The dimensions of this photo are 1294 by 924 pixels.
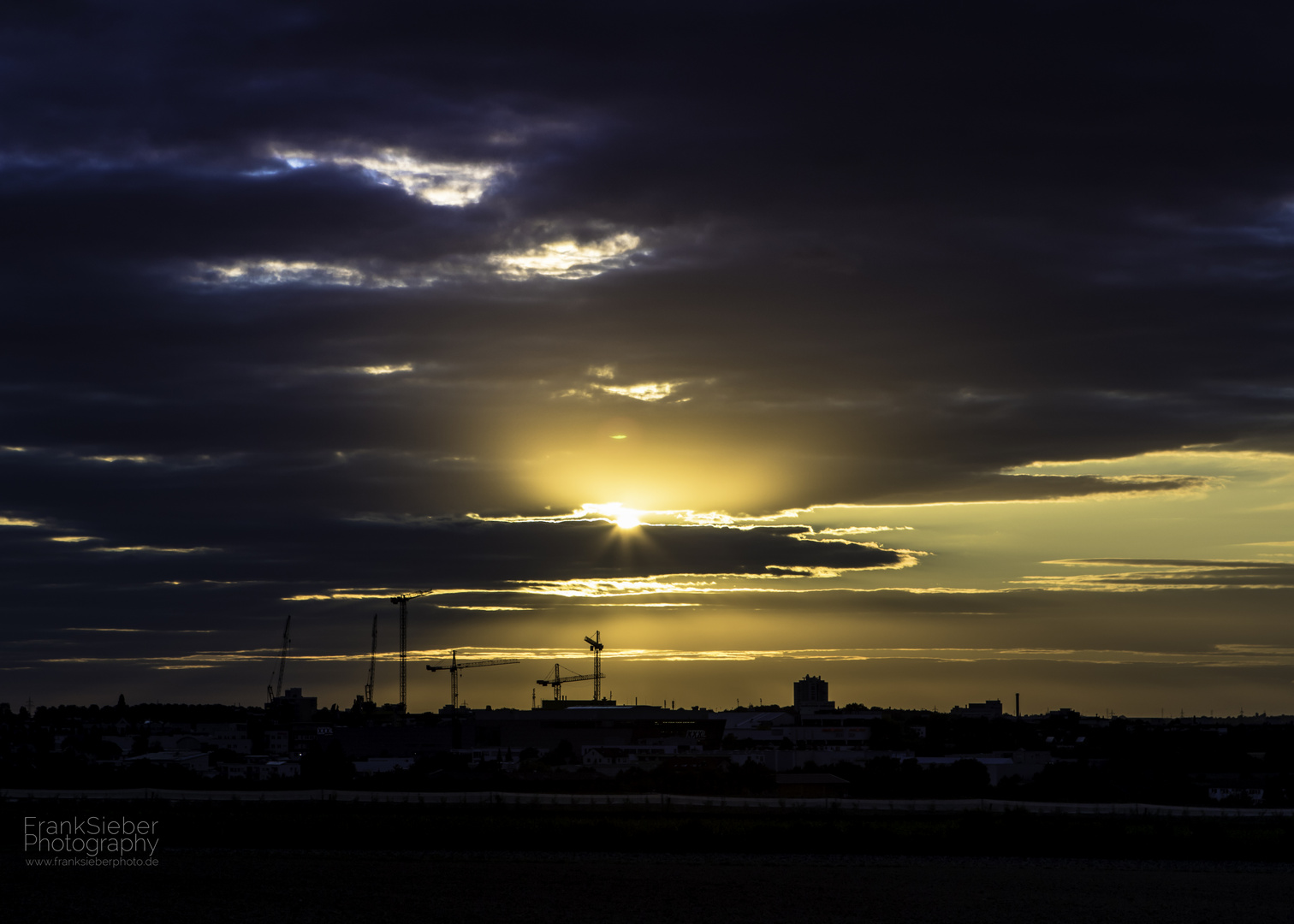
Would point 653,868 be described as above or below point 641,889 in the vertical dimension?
below

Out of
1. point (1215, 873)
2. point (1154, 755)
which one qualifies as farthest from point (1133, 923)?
point (1154, 755)

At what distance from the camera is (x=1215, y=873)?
5288 cm

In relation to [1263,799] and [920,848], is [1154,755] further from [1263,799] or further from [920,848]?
[920,848]

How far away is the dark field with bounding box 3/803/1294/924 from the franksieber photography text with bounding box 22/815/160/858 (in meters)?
1.01

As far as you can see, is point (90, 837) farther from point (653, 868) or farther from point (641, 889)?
point (641, 889)

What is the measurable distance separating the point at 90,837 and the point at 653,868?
25144 millimetres

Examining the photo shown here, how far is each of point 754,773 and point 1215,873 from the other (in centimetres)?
6457

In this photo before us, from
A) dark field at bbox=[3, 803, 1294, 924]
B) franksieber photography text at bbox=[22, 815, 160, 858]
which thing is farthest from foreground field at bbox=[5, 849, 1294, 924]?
franksieber photography text at bbox=[22, 815, 160, 858]

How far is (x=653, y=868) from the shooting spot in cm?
5188

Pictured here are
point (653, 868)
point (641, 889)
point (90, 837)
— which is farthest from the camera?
point (90, 837)

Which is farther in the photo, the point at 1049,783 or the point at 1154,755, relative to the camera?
the point at 1154,755

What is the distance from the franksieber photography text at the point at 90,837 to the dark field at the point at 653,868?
3.31ft

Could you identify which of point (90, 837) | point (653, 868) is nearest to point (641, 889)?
point (653, 868)

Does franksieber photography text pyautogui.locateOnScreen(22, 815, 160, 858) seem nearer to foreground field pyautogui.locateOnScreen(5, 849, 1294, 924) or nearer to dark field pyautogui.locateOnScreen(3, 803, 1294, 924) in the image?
dark field pyautogui.locateOnScreen(3, 803, 1294, 924)
